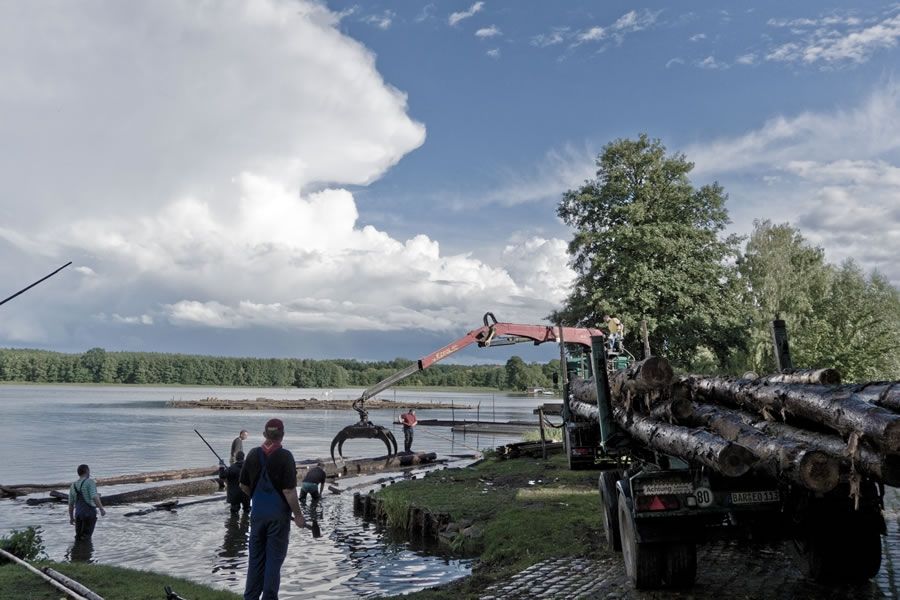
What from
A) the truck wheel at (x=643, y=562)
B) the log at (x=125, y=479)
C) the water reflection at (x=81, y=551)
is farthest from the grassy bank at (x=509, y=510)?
the log at (x=125, y=479)

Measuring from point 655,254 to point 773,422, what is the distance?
27.3 meters

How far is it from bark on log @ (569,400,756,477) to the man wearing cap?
3819 mm

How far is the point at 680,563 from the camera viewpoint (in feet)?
23.2

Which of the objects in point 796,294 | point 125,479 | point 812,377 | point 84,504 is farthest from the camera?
point 796,294

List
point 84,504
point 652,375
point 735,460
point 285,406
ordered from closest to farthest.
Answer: point 735,460 → point 652,375 → point 84,504 → point 285,406

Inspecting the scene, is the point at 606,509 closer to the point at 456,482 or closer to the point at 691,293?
the point at 456,482

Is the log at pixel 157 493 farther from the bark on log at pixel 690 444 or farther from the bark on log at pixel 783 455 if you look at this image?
the bark on log at pixel 783 455

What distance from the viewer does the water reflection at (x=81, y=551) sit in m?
14.1

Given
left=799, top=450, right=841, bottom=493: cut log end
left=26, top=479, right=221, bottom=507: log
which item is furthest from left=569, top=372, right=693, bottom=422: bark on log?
left=26, top=479, right=221, bottom=507: log

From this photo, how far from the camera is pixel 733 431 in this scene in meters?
5.84

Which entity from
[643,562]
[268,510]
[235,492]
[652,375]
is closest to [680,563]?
[643,562]

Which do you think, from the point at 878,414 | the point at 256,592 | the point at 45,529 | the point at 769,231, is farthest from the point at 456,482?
the point at 769,231

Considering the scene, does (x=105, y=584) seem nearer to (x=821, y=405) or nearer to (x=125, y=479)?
(x=821, y=405)

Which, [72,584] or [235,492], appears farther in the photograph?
[235,492]
